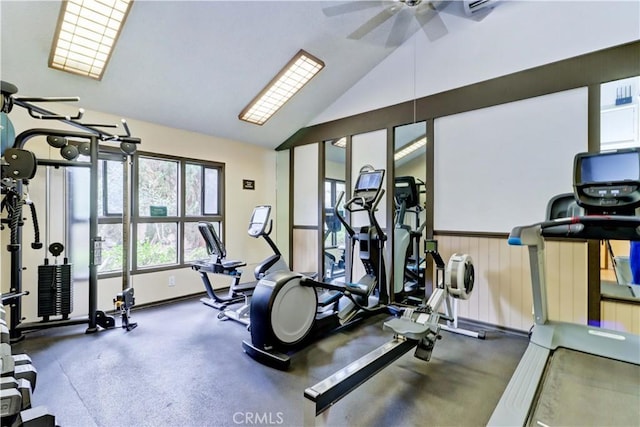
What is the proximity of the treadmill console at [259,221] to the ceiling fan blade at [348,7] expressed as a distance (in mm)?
2233

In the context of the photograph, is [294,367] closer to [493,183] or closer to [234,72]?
[493,183]

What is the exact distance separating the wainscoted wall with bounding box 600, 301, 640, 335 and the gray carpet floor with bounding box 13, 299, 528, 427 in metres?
0.72

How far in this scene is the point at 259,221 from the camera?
3.94m

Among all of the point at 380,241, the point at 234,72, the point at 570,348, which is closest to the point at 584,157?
the point at 570,348

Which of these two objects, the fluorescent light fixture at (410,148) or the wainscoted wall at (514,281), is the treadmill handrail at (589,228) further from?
the fluorescent light fixture at (410,148)

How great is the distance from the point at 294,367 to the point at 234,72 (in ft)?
10.9

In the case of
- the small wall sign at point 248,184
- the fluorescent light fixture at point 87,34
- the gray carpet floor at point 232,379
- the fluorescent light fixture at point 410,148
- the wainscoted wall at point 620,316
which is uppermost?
the fluorescent light fixture at point 87,34

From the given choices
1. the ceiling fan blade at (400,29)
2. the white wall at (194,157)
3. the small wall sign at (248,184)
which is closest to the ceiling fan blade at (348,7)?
the ceiling fan blade at (400,29)

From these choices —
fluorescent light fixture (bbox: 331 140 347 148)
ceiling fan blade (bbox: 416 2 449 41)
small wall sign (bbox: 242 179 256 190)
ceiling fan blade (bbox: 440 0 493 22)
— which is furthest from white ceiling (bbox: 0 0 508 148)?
small wall sign (bbox: 242 179 256 190)

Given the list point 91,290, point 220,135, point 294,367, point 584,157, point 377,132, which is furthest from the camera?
point 220,135

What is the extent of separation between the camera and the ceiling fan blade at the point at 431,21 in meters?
3.28

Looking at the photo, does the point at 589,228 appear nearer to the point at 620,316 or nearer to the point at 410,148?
the point at 620,316

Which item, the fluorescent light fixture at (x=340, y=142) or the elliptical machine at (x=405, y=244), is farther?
the fluorescent light fixture at (x=340, y=142)

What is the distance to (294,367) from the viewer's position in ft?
8.10
